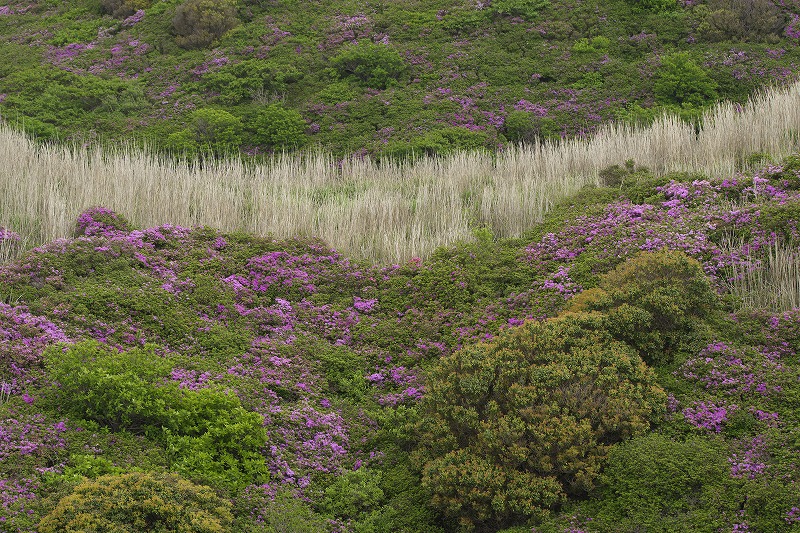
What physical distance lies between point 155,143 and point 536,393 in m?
14.8

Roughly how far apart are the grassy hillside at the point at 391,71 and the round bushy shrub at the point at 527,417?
435 inches

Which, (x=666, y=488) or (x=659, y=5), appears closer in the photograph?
(x=666, y=488)

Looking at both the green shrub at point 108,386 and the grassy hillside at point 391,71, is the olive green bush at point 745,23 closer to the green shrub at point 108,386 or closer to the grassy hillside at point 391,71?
the grassy hillside at point 391,71

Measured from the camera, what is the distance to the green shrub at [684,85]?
19.2 metres

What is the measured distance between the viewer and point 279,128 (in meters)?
19.7

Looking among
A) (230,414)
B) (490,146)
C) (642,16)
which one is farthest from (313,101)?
(230,414)

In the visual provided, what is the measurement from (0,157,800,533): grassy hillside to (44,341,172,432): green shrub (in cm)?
2

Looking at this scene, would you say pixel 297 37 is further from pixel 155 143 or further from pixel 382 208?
pixel 382 208

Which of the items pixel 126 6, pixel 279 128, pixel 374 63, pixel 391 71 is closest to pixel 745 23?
pixel 391 71

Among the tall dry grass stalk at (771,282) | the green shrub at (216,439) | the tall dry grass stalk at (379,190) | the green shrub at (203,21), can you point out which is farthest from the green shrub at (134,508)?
the green shrub at (203,21)

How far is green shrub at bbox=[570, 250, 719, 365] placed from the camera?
7.74 meters

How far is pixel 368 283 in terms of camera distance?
33.8ft

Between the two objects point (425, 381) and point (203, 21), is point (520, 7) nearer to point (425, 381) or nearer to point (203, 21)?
point (203, 21)

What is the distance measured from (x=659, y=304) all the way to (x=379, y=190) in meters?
6.53
